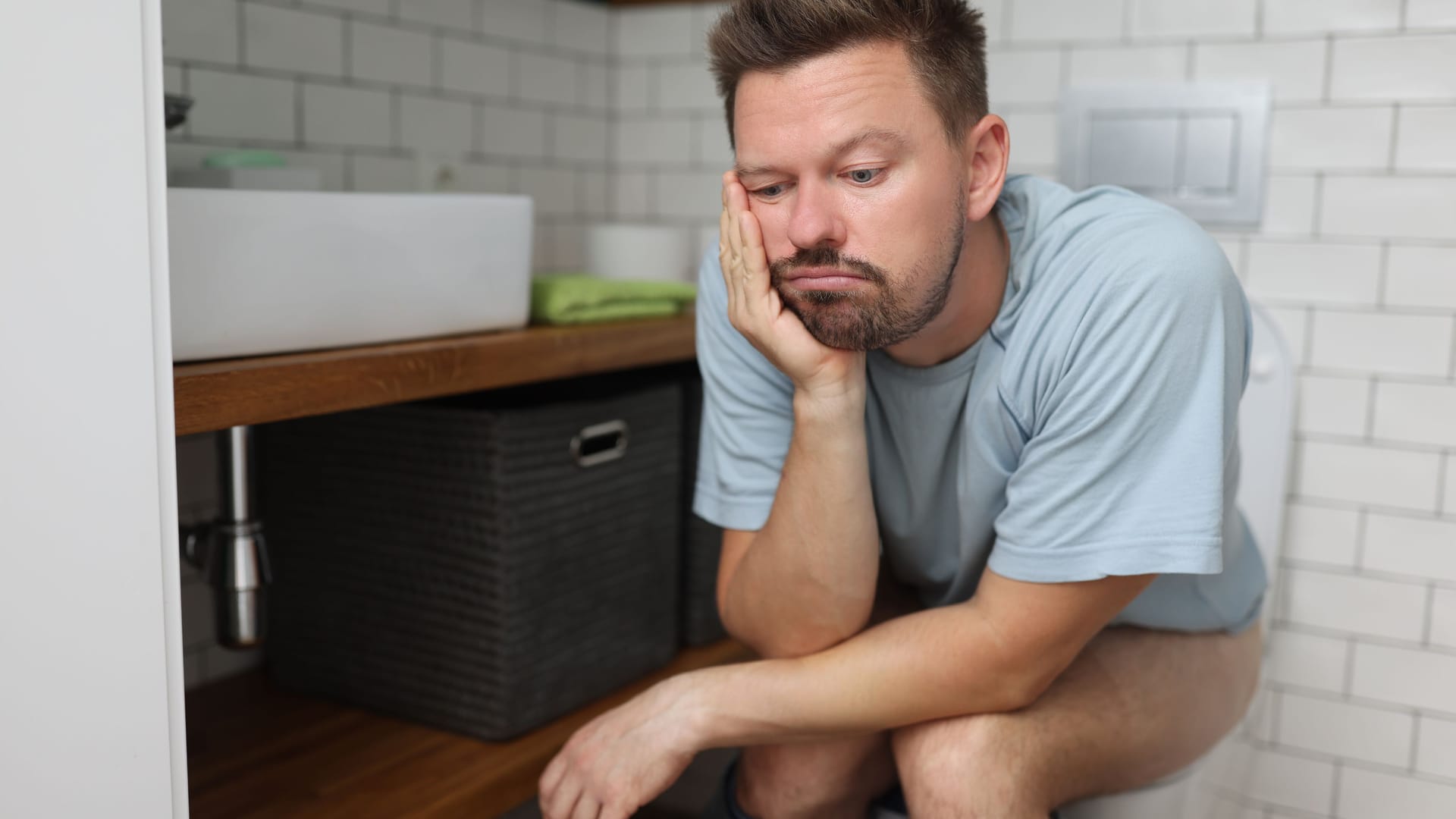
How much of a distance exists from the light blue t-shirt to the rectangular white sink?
0.25 m

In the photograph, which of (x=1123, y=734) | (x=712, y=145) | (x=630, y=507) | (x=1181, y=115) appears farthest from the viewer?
(x=712, y=145)

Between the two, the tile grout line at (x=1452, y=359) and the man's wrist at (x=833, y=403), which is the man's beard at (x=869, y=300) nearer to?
the man's wrist at (x=833, y=403)

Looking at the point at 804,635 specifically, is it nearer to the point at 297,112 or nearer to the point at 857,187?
the point at 857,187

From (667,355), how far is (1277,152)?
91 cm

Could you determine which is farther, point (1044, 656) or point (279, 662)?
point (279, 662)

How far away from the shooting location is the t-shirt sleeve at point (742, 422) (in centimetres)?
135

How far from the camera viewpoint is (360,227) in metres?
1.26

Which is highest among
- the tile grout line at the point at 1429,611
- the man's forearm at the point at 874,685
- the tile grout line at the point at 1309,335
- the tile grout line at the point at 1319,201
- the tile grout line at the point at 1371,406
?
the tile grout line at the point at 1319,201

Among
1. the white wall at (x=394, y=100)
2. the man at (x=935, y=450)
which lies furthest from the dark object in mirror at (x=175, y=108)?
the man at (x=935, y=450)

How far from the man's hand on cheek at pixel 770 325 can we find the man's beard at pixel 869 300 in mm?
12

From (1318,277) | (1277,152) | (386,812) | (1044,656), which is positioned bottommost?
(386,812)

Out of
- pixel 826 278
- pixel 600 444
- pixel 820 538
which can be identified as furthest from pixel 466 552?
pixel 826 278

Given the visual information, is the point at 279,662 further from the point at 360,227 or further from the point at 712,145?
the point at 712,145

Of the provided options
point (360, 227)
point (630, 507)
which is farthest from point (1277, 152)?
point (360, 227)
